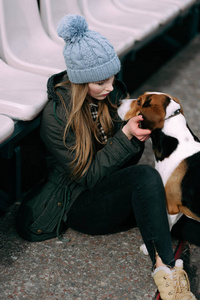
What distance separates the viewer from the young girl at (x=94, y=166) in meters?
2.30

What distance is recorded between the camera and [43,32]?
3.64 metres

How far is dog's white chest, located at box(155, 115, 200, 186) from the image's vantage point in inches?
96.2

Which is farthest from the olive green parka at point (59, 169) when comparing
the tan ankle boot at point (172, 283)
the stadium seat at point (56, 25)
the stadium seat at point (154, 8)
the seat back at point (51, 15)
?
the stadium seat at point (154, 8)

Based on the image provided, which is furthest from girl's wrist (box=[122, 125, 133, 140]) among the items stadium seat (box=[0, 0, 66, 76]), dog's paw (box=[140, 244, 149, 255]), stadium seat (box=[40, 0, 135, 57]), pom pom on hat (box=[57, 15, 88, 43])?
stadium seat (box=[40, 0, 135, 57])

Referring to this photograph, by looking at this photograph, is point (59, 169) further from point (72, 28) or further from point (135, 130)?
point (72, 28)

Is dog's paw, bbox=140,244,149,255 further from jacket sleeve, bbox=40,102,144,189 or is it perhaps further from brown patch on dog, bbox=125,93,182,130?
brown patch on dog, bbox=125,93,182,130

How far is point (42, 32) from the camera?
143 inches

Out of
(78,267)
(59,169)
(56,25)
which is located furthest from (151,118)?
(56,25)

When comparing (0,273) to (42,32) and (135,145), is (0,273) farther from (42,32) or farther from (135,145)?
(42,32)

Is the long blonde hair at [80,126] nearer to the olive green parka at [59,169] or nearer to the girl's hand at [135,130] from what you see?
the olive green parka at [59,169]

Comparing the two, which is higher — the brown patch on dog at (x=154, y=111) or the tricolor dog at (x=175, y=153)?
the brown patch on dog at (x=154, y=111)

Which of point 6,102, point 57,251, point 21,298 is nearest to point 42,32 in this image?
point 6,102

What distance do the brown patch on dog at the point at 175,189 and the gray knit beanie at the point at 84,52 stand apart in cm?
60

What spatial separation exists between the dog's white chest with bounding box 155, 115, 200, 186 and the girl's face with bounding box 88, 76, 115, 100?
35 cm
